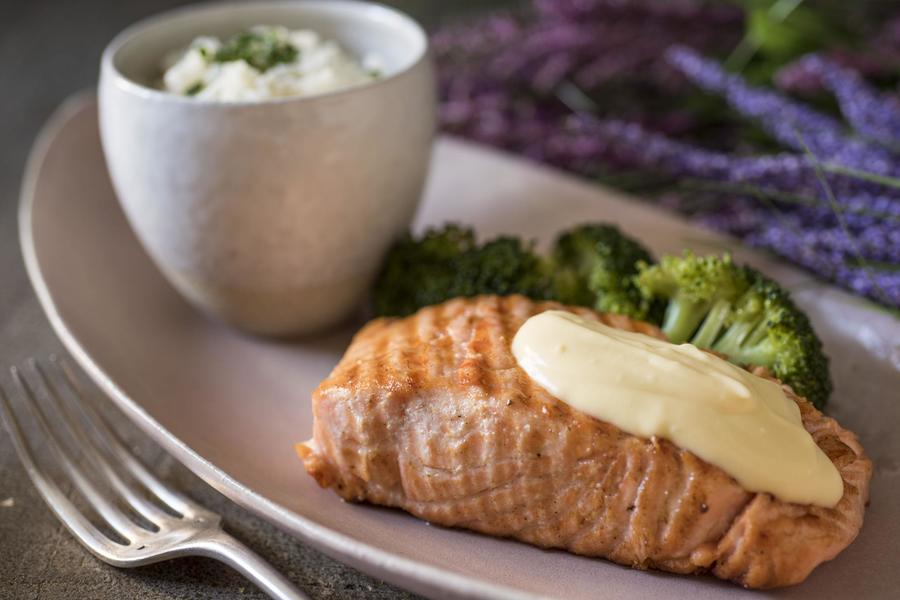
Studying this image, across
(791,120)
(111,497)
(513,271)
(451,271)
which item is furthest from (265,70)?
(791,120)

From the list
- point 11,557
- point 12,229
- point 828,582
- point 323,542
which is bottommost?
point 12,229

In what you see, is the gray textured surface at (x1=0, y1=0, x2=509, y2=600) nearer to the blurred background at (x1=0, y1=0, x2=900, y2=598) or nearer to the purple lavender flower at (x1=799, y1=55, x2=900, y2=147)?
the blurred background at (x1=0, y1=0, x2=900, y2=598)

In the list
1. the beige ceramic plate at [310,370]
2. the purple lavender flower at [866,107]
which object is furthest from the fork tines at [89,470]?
the purple lavender flower at [866,107]

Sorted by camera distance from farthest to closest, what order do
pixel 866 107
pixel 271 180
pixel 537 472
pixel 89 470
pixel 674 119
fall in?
pixel 674 119
pixel 866 107
pixel 271 180
pixel 89 470
pixel 537 472

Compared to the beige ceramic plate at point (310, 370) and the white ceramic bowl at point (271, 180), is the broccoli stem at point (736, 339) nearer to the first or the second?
the beige ceramic plate at point (310, 370)

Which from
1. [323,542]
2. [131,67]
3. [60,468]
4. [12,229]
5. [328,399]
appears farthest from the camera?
[12,229]

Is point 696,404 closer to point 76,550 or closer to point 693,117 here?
point 76,550

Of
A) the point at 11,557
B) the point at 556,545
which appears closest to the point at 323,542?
the point at 556,545

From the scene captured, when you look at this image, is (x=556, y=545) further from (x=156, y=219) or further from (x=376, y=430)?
(x=156, y=219)
